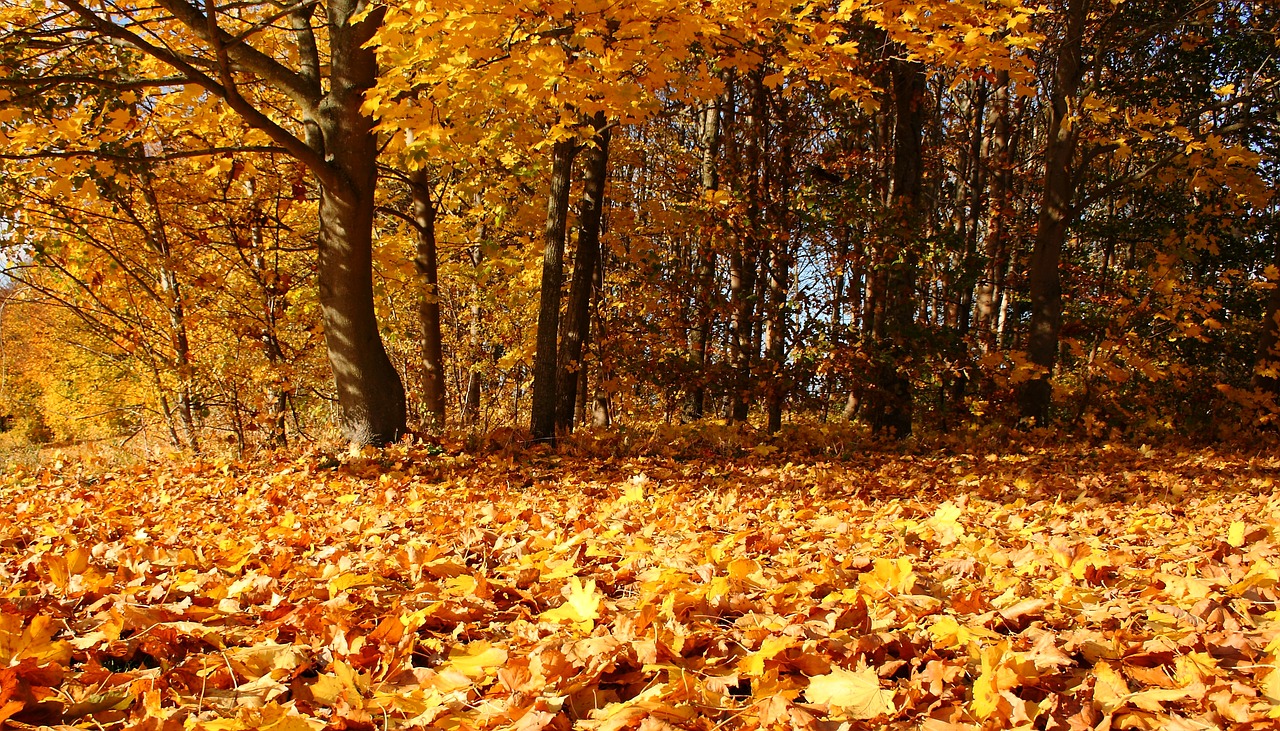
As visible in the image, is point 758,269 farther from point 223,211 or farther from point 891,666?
Result: point 891,666

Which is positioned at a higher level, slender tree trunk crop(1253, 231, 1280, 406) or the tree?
the tree

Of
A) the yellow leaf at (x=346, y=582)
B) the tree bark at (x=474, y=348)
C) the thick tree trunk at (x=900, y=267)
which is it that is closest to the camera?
the yellow leaf at (x=346, y=582)

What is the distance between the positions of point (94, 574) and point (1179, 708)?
3.08 meters

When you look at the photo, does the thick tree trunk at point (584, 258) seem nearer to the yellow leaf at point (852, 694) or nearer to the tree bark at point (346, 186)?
the tree bark at point (346, 186)

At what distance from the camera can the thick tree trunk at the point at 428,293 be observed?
887cm

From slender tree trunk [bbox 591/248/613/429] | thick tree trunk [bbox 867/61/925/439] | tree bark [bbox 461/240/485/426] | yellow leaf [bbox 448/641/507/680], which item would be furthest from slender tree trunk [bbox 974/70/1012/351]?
yellow leaf [bbox 448/641/507/680]

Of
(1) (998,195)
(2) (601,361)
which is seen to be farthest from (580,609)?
(1) (998,195)

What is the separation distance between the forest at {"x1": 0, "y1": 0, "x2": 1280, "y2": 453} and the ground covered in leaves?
9.00 ft

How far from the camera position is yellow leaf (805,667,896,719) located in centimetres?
162

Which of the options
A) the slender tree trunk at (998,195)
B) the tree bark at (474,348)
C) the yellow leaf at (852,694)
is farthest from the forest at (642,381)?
the tree bark at (474,348)

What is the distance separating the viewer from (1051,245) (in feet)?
28.2

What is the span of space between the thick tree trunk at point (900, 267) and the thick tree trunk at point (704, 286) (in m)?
2.10

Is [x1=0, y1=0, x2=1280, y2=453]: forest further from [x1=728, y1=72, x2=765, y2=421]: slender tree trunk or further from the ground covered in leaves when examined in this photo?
the ground covered in leaves

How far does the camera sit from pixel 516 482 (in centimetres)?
583
